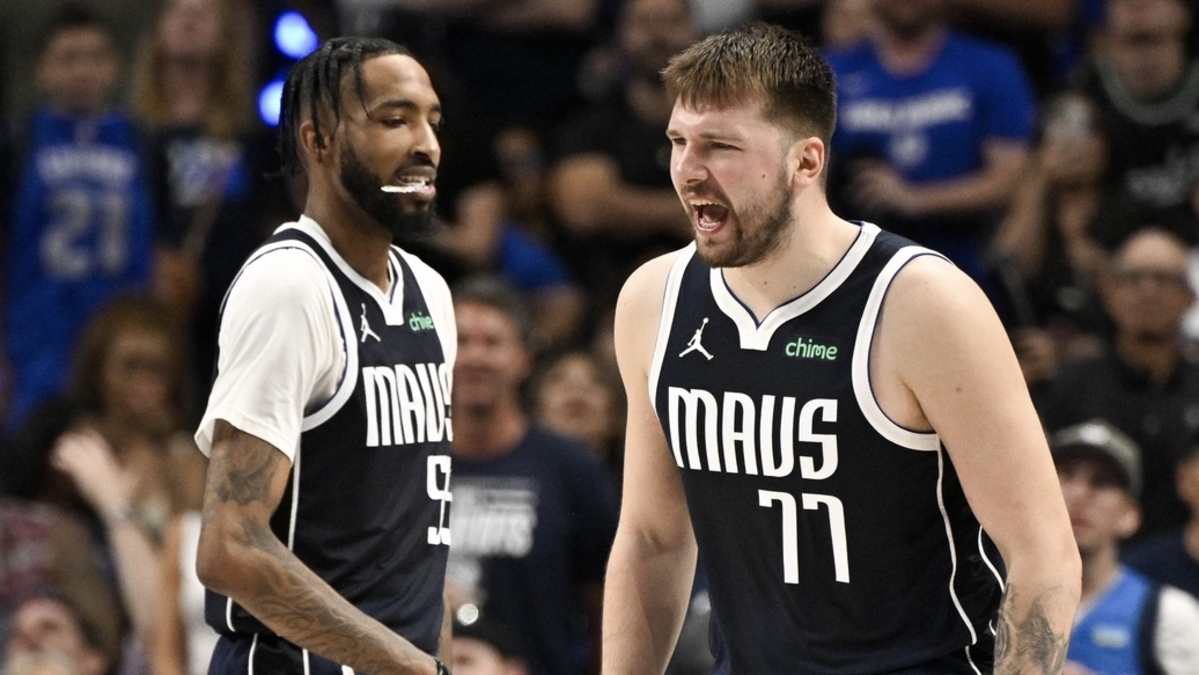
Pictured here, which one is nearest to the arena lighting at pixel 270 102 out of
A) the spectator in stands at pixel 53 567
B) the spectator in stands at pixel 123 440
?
the spectator in stands at pixel 123 440

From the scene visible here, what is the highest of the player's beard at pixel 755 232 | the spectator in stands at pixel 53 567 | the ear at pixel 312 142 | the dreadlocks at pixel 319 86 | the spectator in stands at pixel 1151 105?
Answer: the spectator in stands at pixel 1151 105

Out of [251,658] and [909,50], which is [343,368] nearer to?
[251,658]

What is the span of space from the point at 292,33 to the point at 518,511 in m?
3.72

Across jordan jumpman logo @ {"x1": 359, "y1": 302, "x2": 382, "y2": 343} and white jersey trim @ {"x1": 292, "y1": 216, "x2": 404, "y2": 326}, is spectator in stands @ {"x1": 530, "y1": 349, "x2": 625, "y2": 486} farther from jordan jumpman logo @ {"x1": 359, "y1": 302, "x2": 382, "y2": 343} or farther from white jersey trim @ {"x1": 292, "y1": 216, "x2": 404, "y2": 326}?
jordan jumpman logo @ {"x1": 359, "y1": 302, "x2": 382, "y2": 343}

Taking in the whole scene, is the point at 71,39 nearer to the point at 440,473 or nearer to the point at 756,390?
the point at 440,473

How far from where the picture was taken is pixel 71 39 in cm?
923

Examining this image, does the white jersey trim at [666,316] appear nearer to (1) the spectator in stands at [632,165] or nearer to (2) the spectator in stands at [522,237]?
(2) the spectator in stands at [522,237]

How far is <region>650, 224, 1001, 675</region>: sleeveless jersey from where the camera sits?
3.82m

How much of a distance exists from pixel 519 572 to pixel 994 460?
363cm

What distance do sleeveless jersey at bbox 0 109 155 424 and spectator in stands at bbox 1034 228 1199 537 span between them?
14.5 feet

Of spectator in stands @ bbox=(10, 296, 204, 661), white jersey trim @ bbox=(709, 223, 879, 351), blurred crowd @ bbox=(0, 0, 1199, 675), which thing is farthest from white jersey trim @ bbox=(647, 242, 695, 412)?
spectator in stands @ bbox=(10, 296, 204, 661)

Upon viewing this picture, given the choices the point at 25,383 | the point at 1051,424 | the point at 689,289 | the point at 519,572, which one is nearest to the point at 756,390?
the point at 689,289

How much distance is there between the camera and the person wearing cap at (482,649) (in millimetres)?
6273

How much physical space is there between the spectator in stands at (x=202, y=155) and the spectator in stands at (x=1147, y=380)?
3826 millimetres
